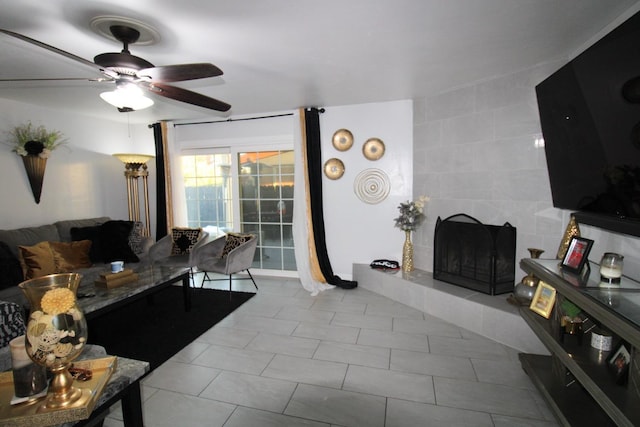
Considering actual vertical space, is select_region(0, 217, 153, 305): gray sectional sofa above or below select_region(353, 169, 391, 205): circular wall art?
below

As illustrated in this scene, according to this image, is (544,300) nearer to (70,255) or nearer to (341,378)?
(341,378)

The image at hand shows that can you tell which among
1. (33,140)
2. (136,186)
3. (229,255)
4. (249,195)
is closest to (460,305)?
(229,255)

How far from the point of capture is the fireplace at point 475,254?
2.99 meters

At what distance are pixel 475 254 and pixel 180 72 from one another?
2978 millimetres

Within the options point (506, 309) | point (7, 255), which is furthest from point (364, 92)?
point (7, 255)

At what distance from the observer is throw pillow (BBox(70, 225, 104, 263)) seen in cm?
377

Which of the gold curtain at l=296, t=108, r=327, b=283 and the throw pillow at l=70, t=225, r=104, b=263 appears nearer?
the throw pillow at l=70, t=225, r=104, b=263

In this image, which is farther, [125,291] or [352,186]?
[352,186]

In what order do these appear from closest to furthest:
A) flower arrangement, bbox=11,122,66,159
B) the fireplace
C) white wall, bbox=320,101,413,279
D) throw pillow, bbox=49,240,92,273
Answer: the fireplace, throw pillow, bbox=49,240,92,273, flower arrangement, bbox=11,122,66,159, white wall, bbox=320,101,413,279

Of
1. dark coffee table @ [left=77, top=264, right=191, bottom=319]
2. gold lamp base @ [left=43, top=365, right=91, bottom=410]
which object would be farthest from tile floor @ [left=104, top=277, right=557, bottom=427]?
gold lamp base @ [left=43, top=365, right=91, bottom=410]

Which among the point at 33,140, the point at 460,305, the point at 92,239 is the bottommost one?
the point at 460,305

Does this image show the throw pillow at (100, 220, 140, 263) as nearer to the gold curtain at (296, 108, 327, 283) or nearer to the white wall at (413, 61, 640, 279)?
the gold curtain at (296, 108, 327, 283)

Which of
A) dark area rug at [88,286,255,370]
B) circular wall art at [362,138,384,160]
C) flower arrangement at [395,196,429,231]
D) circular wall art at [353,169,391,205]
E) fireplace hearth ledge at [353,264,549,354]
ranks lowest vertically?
dark area rug at [88,286,255,370]

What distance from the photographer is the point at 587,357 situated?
164cm
